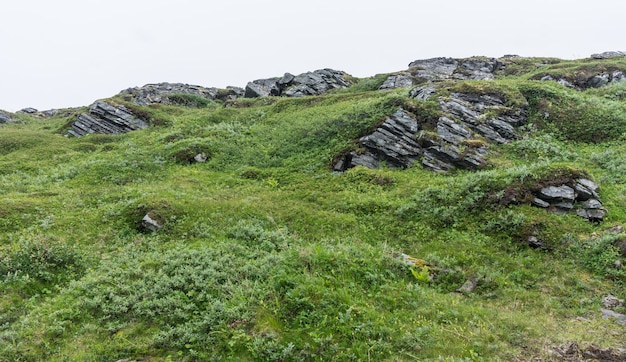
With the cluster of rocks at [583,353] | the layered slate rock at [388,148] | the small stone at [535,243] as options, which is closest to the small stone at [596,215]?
the small stone at [535,243]

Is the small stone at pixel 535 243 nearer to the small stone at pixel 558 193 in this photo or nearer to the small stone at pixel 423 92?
the small stone at pixel 558 193

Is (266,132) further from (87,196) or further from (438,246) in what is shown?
(438,246)

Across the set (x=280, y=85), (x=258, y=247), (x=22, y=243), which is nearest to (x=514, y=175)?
(x=258, y=247)

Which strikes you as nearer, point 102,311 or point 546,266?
point 102,311

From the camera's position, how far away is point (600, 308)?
39.4ft

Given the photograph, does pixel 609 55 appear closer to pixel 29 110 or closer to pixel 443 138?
pixel 443 138

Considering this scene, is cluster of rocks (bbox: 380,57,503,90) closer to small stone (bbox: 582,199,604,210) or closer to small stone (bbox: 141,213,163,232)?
small stone (bbox: 582,199,604,210)

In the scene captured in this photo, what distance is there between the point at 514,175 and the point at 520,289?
8.27 m

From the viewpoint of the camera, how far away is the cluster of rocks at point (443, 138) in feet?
86.5

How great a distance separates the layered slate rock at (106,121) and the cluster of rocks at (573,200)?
1839 inches

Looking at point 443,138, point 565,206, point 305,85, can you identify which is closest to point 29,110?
point 305,85

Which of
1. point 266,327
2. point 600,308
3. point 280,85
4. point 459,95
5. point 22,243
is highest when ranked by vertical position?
point 280,85

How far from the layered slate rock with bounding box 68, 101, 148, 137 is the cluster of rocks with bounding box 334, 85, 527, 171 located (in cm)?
3413

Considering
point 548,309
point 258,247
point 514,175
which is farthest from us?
point 514,175
